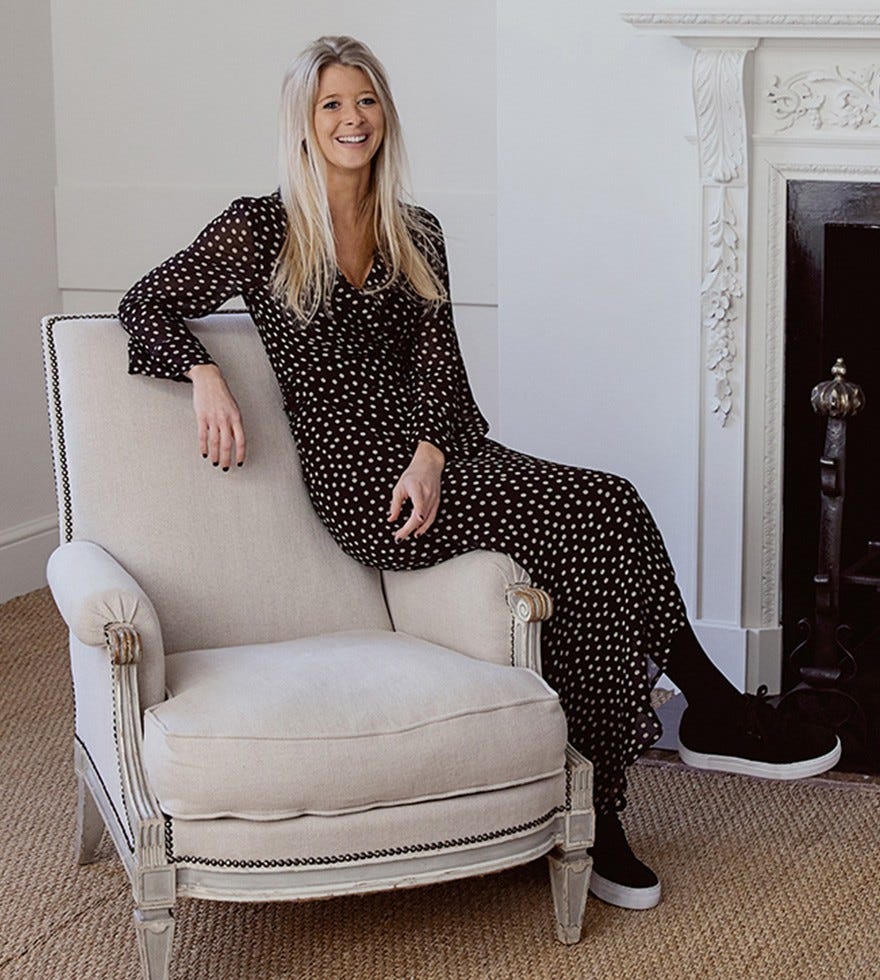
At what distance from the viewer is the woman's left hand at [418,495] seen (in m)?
2.39

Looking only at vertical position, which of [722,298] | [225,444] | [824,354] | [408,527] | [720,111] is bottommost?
[408,527]

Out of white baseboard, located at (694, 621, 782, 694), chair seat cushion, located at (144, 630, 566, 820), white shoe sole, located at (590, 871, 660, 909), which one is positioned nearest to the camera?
chair seat cushion, located at (144, 630, 566, 820)

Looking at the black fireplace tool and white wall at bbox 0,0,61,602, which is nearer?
the black fireplace tool

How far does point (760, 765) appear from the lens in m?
2.73

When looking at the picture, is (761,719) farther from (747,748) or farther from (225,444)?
(225,444)

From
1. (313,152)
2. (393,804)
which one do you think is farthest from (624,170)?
(393,804)

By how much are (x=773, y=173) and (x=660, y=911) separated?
4.94ft

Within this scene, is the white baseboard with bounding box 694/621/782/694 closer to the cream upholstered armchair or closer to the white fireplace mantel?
the white fireplace mantel

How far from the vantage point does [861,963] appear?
7.30 feet

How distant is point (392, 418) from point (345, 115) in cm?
48

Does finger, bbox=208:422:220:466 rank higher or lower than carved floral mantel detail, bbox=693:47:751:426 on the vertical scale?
lower

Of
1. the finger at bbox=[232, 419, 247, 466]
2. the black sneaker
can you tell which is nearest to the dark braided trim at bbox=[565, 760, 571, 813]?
the black sneaker

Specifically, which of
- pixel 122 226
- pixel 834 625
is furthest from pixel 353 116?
pixel 122 226

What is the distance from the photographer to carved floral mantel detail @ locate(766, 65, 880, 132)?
3.05 meters
